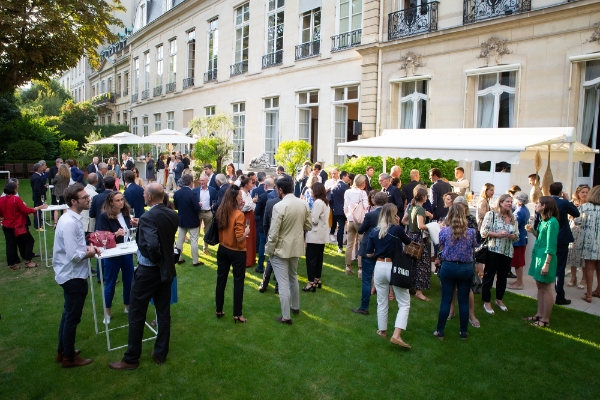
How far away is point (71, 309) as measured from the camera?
4.29 m

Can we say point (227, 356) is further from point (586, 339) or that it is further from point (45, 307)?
point (586, 339)

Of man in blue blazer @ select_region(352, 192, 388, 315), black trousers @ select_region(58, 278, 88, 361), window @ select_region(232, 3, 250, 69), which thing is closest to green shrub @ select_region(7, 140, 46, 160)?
window @ select_region(232, 3, 250, 69)

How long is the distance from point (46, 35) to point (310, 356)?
15680mm

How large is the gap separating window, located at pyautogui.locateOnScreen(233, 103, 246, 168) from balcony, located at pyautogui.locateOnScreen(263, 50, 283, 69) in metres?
2.79

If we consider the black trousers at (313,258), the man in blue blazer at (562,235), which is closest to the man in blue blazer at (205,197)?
the black trousers at (313,258)

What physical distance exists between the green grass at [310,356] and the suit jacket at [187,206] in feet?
5.71

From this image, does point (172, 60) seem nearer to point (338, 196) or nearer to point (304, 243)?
point (338, 196)

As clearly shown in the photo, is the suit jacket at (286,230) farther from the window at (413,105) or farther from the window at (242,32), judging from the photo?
the window at (242,32)

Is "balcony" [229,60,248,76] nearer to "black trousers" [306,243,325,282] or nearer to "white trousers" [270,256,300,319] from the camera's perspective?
"black trousers" [306,243,325,282]

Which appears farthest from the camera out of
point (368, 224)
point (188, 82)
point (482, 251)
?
point (188, 82)

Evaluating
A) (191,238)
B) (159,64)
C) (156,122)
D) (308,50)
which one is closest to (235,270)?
(191,238)

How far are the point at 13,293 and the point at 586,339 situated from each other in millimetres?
7984

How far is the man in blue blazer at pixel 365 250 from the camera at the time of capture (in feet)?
18.3

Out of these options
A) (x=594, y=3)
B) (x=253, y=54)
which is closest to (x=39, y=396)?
(x=594, y=3)
